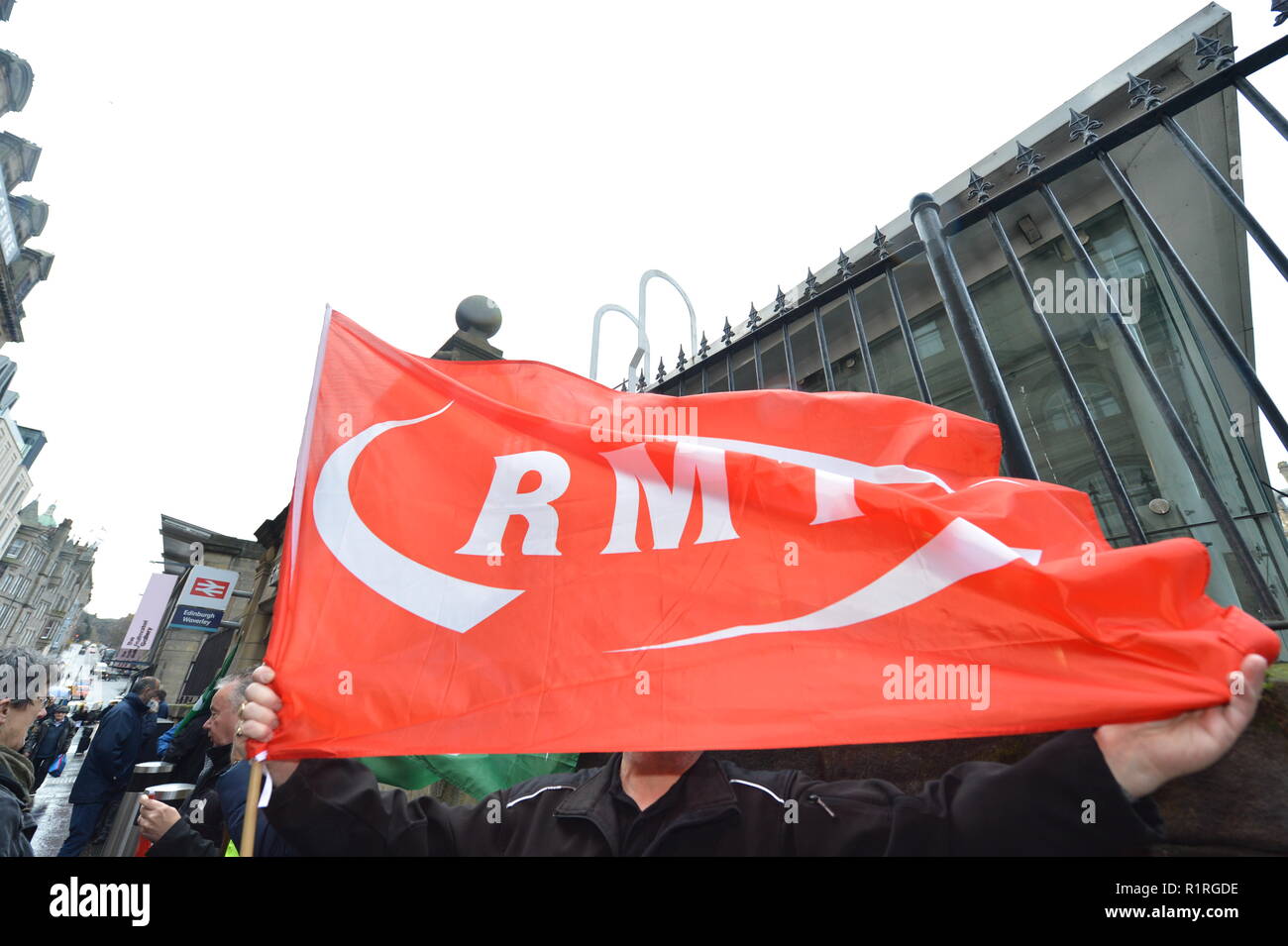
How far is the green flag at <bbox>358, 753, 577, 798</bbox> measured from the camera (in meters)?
3.11

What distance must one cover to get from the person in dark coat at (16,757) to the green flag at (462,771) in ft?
5.09

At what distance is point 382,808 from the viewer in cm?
210

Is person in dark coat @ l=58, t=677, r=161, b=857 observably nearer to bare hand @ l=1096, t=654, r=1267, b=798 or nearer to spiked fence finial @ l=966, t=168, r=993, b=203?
bare hand @ l=1096, t=654, r=1267, b=798

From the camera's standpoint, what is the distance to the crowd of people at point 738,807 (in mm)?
1494

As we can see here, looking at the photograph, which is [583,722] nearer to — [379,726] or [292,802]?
[379,726]

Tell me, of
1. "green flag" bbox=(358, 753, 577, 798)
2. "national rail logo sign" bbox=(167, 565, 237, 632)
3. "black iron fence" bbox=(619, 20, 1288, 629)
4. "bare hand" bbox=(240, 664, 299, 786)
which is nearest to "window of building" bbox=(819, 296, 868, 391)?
"black iron fence" bbox=(619, 20, 1288, 629)

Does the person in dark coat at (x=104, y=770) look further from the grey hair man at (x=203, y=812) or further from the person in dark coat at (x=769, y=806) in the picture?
the person in dark coat at (x=769, y=806)

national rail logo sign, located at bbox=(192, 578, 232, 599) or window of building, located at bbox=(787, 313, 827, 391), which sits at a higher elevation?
national rail logo sign, located at bbox=(192, 578, 232, 599)

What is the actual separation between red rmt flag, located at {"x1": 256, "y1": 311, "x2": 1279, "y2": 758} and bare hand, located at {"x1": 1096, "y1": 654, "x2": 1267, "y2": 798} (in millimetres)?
45

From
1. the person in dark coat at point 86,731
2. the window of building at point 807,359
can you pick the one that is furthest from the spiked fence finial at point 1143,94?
the person in dark coat at point 86,731

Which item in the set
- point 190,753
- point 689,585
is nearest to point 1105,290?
point 689,585

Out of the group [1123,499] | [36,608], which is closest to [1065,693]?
[1123,499]
